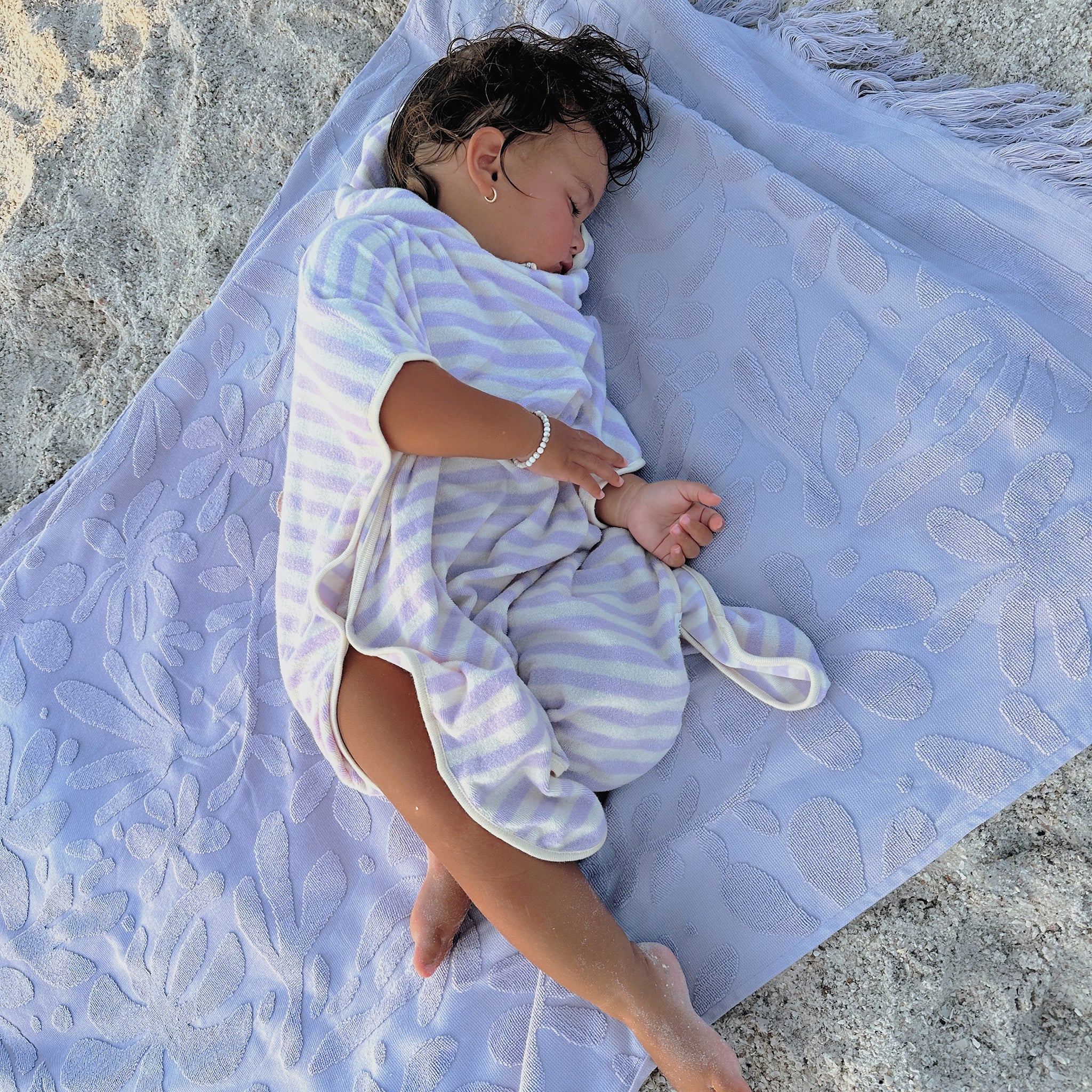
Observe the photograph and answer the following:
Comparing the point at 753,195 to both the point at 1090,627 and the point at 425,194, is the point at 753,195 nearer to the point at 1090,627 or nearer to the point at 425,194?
the point at 425,194

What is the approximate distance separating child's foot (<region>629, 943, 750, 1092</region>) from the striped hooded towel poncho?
21cm

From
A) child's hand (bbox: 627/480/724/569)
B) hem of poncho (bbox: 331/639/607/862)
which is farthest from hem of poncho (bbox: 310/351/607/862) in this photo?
child's hand (bbox: 627/480/724/569)

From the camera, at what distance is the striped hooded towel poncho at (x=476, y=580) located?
1165 millimetres

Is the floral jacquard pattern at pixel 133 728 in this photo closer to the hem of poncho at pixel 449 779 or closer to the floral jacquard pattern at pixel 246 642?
the floral jacquard pattern at pixel 246 642

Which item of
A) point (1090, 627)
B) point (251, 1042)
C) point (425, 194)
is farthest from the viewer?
point (425, 194)

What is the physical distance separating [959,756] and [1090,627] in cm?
23

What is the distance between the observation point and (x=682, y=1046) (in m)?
1.12

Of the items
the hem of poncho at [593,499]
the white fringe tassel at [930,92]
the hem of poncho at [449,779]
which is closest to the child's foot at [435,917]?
the hem of poncho at [449,779]

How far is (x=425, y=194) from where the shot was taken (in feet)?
4.80

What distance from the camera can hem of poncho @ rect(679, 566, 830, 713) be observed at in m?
1.22

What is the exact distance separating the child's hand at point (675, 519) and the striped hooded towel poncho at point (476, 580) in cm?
Answer: 3

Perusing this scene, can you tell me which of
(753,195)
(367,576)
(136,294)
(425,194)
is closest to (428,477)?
(367,576)

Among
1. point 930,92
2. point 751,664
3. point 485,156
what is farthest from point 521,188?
point 751,664

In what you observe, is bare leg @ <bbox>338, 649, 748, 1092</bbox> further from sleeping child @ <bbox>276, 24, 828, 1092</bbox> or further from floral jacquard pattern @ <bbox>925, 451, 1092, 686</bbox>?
floral jacquard pattern @ <bbox>925, 451, 1092, 686</bbox>
